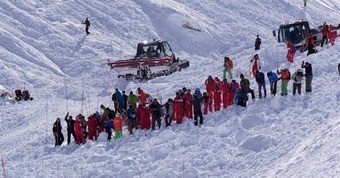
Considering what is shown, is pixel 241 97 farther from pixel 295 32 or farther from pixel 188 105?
pixel 295 32

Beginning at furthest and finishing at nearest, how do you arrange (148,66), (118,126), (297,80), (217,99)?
(148,66) → (217,99) → (118,126) → (297,80)

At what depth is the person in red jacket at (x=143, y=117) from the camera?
23.5m

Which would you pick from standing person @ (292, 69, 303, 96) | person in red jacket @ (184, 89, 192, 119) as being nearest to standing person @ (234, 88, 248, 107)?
person in red jacket @ (184, 89, 192, 119)

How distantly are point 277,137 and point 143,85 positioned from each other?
1336 centimetres

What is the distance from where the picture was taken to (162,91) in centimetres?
3103

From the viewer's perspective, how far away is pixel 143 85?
33062mm

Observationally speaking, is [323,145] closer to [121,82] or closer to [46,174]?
[46,174]

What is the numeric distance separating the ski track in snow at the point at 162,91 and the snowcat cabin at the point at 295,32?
2.25 metres

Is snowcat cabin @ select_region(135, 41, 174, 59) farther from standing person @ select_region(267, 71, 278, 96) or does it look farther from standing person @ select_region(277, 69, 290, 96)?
standing person @ select_region(277, 69, 290, 96)

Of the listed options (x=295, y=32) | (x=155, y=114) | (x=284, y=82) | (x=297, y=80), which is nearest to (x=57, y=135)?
(x=155, y=114)

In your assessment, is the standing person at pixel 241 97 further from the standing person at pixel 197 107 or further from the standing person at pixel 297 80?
the standing person at pixel 297 80

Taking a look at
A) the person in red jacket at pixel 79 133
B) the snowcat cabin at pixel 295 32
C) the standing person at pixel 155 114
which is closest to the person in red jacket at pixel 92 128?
the person in red jacket at pixel 79 133

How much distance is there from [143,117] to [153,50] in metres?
13.8

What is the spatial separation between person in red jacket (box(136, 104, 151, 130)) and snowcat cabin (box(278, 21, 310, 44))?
14.2 meters
